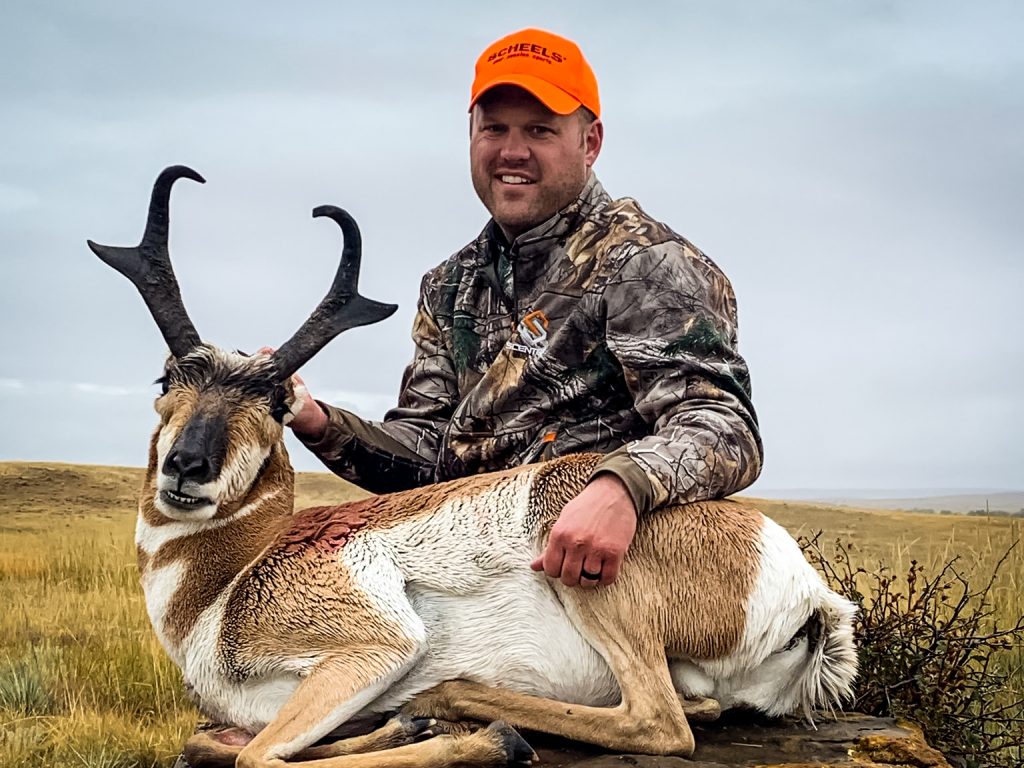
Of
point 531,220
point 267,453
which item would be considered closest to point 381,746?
point 267,453

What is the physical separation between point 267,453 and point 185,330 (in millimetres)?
721

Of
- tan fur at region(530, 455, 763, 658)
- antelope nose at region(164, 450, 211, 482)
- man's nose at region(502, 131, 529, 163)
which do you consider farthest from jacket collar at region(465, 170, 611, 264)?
antelope nose at region(164, 450, 211, 482)

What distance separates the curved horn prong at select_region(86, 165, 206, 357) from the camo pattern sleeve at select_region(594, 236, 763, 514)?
213 centimetres

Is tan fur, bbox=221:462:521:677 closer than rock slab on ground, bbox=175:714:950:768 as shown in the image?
No

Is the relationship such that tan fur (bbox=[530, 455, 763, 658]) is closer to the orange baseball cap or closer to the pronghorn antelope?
the pronghorn antelope

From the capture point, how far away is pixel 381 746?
4613 mm

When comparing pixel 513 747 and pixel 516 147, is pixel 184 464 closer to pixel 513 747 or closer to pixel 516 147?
pixel 513 747

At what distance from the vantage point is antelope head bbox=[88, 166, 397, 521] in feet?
16.4

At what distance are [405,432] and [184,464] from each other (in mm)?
2393

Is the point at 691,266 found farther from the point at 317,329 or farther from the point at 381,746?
the point at 381,746

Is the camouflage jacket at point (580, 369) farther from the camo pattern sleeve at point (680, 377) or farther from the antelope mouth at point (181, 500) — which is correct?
the antelope mouth at point (181, 500)

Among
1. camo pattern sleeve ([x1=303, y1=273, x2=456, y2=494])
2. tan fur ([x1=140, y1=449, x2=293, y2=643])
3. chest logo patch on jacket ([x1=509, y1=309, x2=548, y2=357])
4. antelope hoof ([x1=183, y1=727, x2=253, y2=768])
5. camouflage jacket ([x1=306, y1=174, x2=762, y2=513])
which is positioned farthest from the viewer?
camo pattern sleeve ([x1=303, y1=273, x2=456, y2=494])

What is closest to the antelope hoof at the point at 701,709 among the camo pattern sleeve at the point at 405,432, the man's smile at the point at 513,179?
the camo pattern sleeve at the point at 405,432

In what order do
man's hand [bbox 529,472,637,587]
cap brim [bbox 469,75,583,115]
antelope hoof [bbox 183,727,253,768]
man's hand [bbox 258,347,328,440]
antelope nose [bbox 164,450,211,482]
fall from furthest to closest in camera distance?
man's hand [bbox 258,347,328,440] → cap brim [bbox 469,75,583,115] → antelope nose [bbox 164,450,211,482] → antelope hoof [bbox 183,727,253,768] → man's hand [bbox 529,472,637,587]
